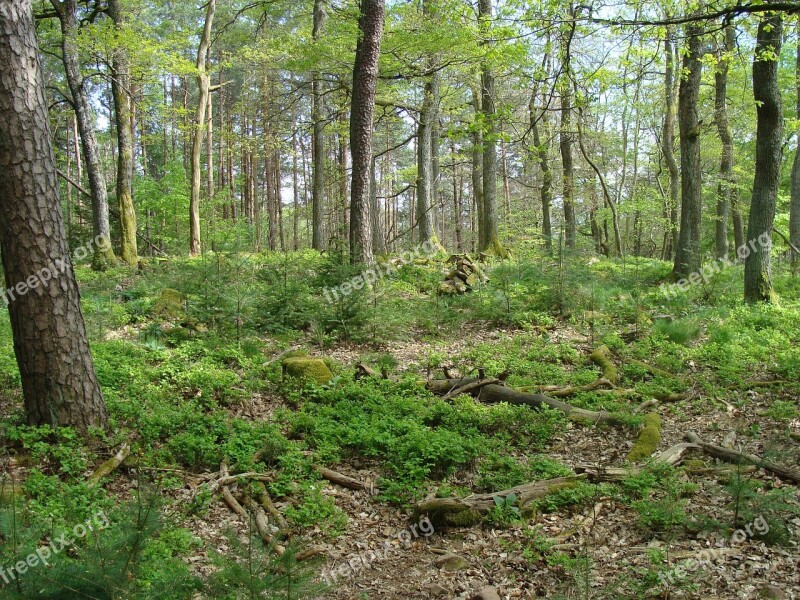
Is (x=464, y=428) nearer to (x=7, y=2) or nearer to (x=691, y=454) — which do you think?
(x=691, y=454)

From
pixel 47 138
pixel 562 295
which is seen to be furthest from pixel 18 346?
pixel 562 295

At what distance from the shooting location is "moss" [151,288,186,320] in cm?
907

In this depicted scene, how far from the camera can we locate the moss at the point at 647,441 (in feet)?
17.4

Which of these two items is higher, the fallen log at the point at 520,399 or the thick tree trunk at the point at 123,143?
the thick tree trunk at the point at 123,143

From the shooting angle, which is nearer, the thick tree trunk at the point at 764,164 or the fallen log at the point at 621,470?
the fallen log at the point at 621,470

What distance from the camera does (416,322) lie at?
1040 centimetres

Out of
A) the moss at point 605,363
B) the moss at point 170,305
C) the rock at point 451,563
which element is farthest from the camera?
the moss at point 170,305

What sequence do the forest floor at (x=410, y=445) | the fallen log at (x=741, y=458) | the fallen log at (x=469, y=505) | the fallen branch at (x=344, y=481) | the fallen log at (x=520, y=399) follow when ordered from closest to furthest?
the forest floor at (x=410, y=445) → the fallen log at (x=469, y=505) → the fallen log at (x=741, y=458) → the fallen branch at (x=344, y=481) → the fallen log at (x=520, y=399)

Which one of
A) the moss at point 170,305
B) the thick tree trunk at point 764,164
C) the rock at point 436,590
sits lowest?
the rock at point 436,590

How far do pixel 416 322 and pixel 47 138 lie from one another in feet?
22.7

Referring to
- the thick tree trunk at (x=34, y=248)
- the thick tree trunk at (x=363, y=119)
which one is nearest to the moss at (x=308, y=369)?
the thick tree trunk at (x=34, y=248)

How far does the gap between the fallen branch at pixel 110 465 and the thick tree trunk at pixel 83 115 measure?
9.90m

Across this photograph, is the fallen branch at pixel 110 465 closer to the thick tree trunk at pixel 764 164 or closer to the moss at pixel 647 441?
the moss at pixel 647 441

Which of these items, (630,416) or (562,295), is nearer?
(630,416)
